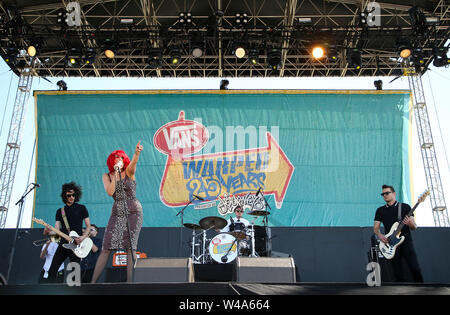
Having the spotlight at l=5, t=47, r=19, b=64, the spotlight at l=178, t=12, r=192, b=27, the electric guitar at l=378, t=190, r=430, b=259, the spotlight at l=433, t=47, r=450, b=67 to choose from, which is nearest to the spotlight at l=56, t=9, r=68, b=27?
the spotlight at l=5, t=47, r=19, b=64

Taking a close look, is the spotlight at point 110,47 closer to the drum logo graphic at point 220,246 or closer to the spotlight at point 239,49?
the spotlight at point 239,49

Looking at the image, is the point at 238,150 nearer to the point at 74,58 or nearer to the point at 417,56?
the point at 74,58

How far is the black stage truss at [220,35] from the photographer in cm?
952

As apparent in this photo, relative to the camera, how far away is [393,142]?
31.9 ft

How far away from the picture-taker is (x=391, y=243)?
500cm

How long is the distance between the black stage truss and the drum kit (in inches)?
172

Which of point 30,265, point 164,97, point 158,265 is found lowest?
point 158,265

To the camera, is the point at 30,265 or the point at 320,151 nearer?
the point at 30,265

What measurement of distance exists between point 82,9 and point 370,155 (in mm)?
7902

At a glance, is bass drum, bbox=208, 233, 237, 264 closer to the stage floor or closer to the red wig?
the red wig

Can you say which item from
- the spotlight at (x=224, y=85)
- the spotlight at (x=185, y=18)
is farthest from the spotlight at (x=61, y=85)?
the spotlight at (x=224, y=85)
